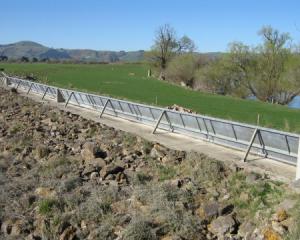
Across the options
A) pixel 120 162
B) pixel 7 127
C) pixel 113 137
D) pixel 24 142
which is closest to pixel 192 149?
pixel 120 162

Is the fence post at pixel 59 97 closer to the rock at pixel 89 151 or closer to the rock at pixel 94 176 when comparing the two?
the rock at pixel 89 151

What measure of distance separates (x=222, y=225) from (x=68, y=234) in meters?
3.03

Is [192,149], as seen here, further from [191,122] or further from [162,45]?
[162,45]

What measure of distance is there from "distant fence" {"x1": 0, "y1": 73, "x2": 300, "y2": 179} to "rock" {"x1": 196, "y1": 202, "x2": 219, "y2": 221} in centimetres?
173

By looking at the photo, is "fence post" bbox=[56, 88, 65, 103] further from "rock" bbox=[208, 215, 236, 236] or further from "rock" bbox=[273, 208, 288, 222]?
"rock" bbox=[273, 208, 288, 222]

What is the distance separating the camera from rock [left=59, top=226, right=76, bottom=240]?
10.3 m

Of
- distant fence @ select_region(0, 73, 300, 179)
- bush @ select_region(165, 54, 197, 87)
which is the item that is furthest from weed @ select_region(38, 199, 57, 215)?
bush @ select_region(165, 54, 197, 87)

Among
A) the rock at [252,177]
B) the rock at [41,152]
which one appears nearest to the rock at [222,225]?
the rock at [252,177]

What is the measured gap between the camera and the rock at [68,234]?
33.7 ft

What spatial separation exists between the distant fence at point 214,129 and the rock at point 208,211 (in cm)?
173

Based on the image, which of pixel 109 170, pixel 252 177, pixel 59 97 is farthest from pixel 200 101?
pixel 252 177

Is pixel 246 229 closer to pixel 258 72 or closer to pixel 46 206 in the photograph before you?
pixel 46 206

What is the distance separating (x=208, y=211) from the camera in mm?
10055

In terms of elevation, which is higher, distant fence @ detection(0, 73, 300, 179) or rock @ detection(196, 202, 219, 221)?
distant fence @ detection(0, 73, 300, 179)
